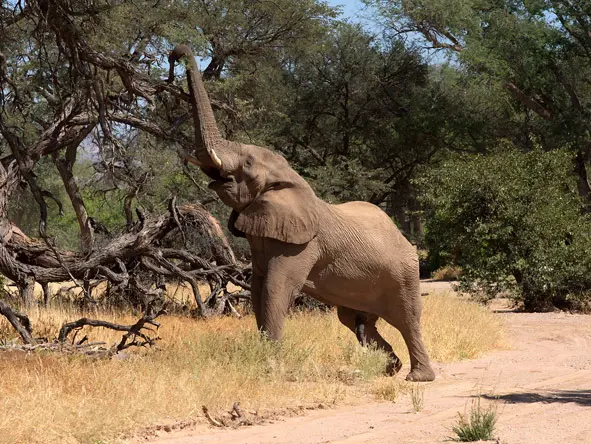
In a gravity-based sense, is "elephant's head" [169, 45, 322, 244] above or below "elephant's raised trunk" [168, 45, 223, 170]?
below

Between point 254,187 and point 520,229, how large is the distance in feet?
37.3

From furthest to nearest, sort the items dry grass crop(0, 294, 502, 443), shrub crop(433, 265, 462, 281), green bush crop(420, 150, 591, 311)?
1. shrub crop(433, 265, 462, 281)
2. green bush crop(420, 150, 591, 311)
3. dry grass crop(0, 294, 502, 443)

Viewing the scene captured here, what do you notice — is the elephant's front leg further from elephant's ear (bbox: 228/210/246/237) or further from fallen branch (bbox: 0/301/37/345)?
fallen branch (bbox: 0/301/37/345)

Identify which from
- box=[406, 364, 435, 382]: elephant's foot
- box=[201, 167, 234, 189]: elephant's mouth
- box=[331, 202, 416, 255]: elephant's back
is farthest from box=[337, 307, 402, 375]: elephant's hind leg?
box=[201, 167, 234, 189]: elephant's mouth

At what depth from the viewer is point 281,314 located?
1000 centimetres

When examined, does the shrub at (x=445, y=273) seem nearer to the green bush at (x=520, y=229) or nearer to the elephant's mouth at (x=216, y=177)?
the green bush at (x=520, y=229)

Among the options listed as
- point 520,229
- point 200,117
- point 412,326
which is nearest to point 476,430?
point 412,326

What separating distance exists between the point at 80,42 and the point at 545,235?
12425 millimetres

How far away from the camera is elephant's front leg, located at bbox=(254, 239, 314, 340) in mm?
9953

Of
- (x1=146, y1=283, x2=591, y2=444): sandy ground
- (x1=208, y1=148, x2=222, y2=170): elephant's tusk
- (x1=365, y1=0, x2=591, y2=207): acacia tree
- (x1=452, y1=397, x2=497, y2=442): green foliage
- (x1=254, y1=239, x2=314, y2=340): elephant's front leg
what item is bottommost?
(x1=146, y1=283, x2=591, y2=444): sandy ground

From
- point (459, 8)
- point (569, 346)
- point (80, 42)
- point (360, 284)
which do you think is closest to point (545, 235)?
point (569, 346)

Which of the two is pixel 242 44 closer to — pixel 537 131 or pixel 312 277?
pixel 537 131

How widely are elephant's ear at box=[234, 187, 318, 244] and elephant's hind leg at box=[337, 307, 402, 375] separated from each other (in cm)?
157

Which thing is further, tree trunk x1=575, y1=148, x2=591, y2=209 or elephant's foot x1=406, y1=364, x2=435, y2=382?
tree trunk x1=575, y1=148, x2=591, y2=209
